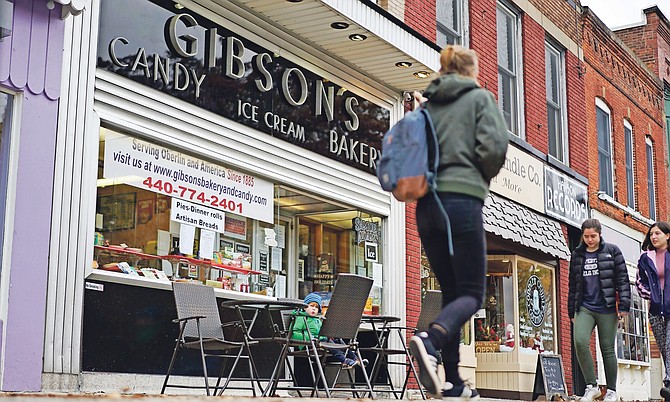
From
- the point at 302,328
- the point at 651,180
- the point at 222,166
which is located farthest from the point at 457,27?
the point at 651,180

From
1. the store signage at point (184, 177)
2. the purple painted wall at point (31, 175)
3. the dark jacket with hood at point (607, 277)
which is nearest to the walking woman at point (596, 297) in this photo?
the dark jacket with hood at point (607, 277)

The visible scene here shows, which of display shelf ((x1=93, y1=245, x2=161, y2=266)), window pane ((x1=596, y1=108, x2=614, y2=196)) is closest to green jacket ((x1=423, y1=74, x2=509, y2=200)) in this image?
display shelf ((x1=93, y1=245, x2=161, y2=266))

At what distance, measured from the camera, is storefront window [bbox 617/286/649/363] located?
1959cm

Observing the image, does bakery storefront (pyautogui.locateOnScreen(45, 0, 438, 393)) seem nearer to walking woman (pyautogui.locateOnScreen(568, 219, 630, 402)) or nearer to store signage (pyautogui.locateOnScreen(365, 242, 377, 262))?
store signage (pyautogui.locateOnScreen(365, 242, 377, 262))

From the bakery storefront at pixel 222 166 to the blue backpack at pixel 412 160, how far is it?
144 inches

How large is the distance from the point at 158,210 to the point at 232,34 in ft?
7.31

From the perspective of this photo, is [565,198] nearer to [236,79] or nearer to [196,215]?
[236,79]

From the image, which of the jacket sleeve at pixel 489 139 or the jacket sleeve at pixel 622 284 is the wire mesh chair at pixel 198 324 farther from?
the jacket sleeve at pixel 622 284

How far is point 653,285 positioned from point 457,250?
4.79m

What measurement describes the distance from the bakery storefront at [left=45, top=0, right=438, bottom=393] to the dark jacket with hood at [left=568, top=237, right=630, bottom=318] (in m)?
3.16

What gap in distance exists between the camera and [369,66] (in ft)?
40.3

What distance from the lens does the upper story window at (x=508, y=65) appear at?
16375mm

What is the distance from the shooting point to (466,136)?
18.2 ft

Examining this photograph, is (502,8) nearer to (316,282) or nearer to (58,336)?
(316,282)
